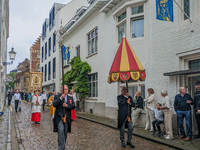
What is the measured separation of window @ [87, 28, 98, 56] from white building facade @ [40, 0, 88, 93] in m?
7.48

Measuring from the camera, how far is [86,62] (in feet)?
57.9

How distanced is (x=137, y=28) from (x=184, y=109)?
5.08 metres

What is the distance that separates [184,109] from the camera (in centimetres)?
745

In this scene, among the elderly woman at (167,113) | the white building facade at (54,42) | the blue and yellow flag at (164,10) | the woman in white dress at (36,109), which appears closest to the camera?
the blue and yellow flag at (164,10)

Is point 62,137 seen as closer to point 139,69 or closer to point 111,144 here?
point 111,144

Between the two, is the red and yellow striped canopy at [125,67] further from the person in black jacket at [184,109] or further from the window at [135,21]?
the window at [135,21]

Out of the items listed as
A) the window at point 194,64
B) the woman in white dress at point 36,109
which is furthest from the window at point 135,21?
the woman in white dress at point 36,109

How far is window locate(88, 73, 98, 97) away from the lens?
16.5m

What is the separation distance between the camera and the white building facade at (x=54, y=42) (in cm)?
2656

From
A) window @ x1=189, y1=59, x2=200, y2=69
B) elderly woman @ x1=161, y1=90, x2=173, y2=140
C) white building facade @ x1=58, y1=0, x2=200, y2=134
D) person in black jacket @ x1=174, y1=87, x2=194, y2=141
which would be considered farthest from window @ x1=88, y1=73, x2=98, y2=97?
person in black jacket @ x1=174, y1=87, x2=194, y2=141

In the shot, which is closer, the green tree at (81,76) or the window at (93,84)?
the window at (93,84)

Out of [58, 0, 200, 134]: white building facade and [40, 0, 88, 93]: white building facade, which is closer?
[58, 0, 200, 134]: white building facade

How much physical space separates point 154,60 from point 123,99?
375 centimetres

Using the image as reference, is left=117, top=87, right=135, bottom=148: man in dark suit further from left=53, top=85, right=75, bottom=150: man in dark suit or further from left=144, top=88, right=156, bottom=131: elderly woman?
left=144, top=88, right=156, bottom=131: elderly woman
